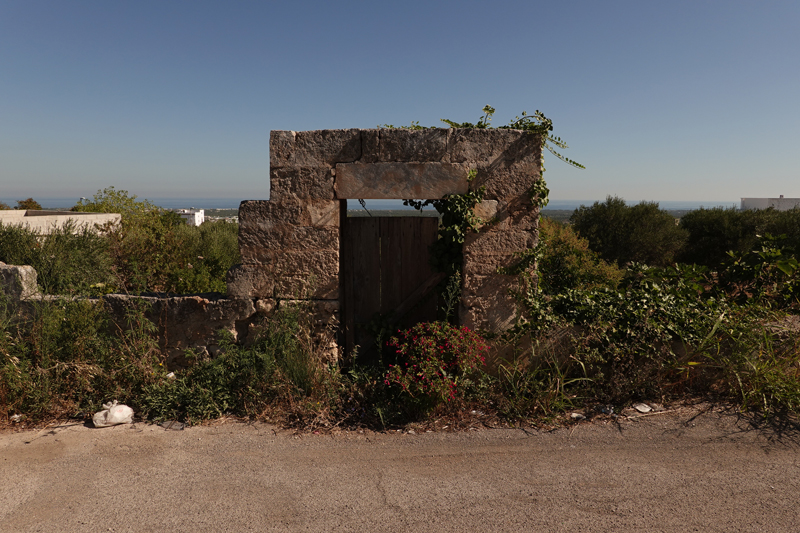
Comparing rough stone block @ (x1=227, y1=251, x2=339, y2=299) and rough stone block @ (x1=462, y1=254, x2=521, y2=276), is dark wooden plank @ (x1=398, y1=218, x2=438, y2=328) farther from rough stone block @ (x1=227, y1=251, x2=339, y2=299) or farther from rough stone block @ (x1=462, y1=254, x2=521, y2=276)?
rough stone block @ (x1=227, y1=251, x2=339, y2=299)

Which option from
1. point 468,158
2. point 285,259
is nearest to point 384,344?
point 285,259

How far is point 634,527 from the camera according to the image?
2.52 meters

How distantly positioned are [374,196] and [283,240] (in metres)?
0.95

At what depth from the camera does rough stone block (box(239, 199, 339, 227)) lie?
4.21m

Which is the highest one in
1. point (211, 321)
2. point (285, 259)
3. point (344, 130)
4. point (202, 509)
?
point (344, 130)

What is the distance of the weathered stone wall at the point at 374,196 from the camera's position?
13.4ft

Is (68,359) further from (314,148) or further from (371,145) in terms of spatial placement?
(371,145)

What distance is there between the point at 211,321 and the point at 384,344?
1.70m

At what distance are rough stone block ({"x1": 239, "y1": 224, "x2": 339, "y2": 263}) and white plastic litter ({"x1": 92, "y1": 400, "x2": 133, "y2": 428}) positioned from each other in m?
1.58

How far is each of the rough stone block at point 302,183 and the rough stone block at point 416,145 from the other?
61 centimetres

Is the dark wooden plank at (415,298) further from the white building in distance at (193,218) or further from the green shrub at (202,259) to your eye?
the white building in distance at (193,218)

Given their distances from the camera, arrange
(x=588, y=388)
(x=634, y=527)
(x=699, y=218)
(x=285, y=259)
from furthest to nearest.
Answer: (x=699, y=218), (x=285, y=259), (x=588, y=388), (x=634, y=527)

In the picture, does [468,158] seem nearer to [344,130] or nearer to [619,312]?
[344,130]

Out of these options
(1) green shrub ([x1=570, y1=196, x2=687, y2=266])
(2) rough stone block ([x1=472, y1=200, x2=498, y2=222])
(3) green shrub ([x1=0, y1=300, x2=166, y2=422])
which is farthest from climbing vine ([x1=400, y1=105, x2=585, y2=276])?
(1) green shrub ([x1=570, y1=196, x2=687, y2=266])
